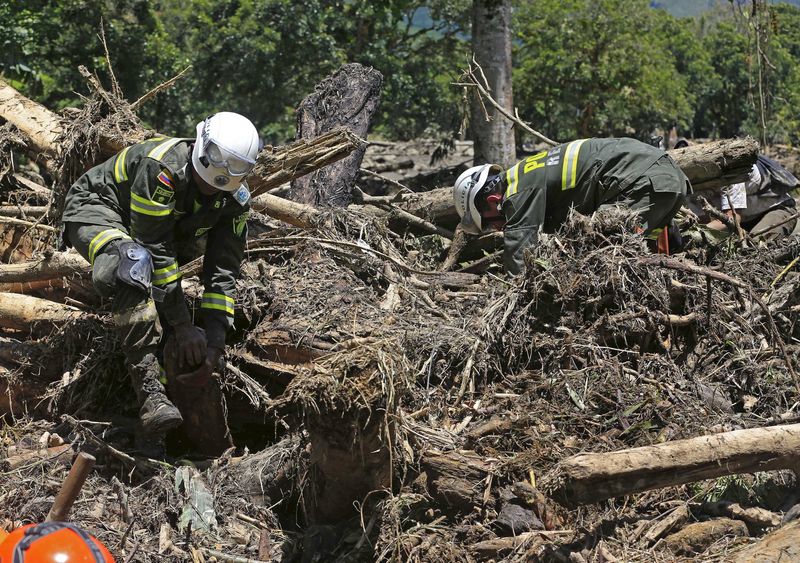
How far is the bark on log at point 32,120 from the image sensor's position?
5.91 m

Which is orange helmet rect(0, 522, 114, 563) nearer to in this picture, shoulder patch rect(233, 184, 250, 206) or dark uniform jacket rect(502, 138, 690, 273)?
shoulder patch rect(233, 184, 250, 206)

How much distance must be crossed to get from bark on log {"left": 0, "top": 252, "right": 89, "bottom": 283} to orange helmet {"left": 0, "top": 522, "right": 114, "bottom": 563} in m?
2.32

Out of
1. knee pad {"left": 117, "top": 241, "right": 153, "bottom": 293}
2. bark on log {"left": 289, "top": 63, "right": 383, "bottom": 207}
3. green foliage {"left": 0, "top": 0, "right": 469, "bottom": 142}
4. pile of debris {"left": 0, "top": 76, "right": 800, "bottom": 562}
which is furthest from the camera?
green foliage {"left": 0, "top": 0, "right": 469, "bottom": 142}

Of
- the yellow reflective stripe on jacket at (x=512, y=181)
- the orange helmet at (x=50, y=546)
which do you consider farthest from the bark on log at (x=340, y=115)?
the orange helmet at (x=50, y=546)

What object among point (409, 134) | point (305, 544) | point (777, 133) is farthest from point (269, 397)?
point (777, 133)

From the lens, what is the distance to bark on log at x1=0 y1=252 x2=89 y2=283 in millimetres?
4906

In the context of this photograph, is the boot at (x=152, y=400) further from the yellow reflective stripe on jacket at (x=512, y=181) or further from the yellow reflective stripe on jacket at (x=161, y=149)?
the yellow reflective stripe on jacket at (x=512, y=181)

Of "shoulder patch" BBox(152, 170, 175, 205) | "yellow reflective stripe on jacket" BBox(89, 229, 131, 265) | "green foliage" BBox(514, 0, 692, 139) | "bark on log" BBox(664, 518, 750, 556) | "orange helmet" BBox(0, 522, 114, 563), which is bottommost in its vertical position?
"bark on log" BBox(664, 518, 750, 556)

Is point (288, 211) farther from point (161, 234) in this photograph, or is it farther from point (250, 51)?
point (250, 51)

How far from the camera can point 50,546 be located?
2740 mm

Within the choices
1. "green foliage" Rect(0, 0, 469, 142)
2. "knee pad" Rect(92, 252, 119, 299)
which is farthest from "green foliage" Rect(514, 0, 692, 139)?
"knee pad" Rect(92, 252, 119, 299)

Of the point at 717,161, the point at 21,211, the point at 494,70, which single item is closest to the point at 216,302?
the point at 21,211

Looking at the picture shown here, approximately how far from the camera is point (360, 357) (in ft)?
11.0

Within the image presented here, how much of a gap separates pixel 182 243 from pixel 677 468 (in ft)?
9.36
